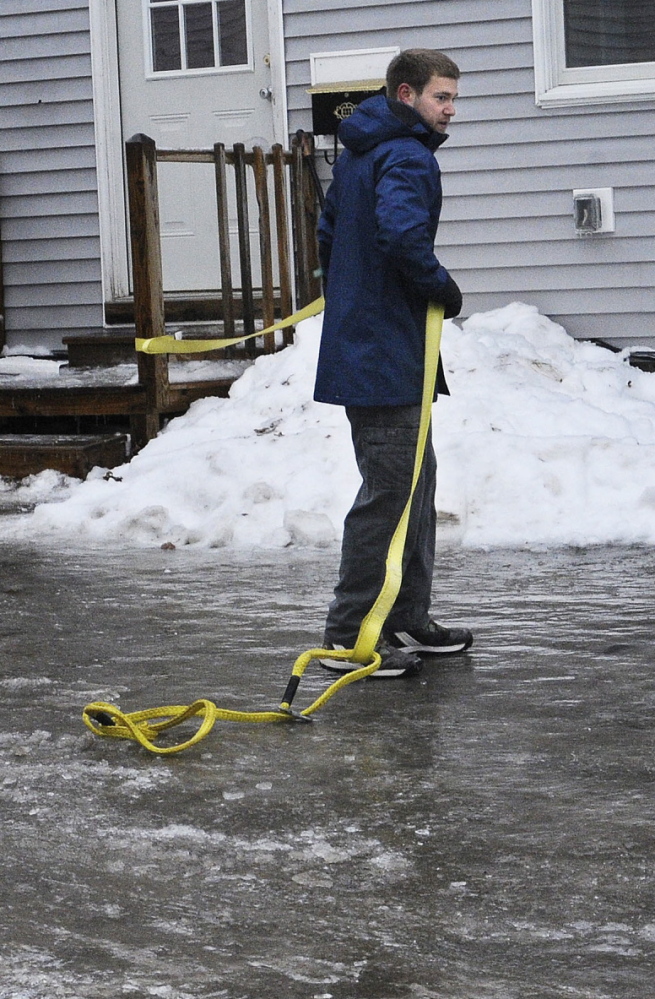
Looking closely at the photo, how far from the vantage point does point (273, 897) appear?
271 centimetres

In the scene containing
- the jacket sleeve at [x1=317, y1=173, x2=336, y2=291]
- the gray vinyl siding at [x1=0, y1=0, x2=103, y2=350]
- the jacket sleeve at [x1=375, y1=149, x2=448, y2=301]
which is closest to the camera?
the jacket sleeve at [x1=375, y1=149, x2=448, y2=301]

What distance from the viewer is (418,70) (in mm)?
4125

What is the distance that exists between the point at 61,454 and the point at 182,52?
403 centimetres

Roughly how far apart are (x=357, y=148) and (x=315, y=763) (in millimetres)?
1859

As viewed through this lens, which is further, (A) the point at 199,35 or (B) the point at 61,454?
(A) the point at 199,35

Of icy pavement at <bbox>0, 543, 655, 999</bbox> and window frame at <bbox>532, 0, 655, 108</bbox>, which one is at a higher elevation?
window frame at <bbox>532, 0, 655, 108</bbox>

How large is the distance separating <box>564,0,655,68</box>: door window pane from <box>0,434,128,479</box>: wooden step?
167 inches

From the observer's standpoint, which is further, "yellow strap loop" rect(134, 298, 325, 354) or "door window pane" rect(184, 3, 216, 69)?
"door window pane" rect(184, 3, 216, 69)

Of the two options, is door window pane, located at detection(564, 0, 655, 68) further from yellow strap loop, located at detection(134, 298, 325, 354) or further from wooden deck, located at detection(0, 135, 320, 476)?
yellow strap loop, located at detection(134, 298, 325, 354)

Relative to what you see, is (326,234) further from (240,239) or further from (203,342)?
(240,239)

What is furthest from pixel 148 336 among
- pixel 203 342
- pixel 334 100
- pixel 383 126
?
pixel 383 126

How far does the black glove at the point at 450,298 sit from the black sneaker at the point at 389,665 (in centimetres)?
105

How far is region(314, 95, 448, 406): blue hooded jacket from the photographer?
4082mm

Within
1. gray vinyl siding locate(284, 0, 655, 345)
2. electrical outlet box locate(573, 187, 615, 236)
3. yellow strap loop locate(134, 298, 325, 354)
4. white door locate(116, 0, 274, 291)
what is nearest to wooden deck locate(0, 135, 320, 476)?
white door locate(116, 0, 274, 291)
